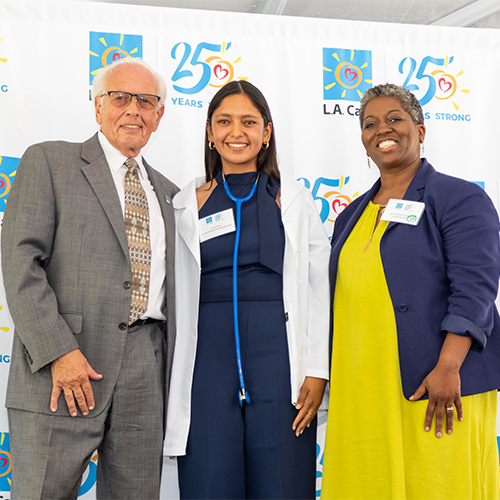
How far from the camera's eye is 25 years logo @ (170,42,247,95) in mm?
2701

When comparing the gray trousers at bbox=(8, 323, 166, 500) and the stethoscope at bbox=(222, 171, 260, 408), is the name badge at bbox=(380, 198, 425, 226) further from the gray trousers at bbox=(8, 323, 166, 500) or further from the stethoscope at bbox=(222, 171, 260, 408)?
the gray trousers at bbox=(8, 323, 166, 500)

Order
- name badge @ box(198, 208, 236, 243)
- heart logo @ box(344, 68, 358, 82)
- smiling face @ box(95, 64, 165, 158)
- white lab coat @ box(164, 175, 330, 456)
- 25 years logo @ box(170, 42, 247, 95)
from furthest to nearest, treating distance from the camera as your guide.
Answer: heart logo @ box(344, 68, 358, 82) < 25 years logo @ box(170, 42, 247, 95) < smiling face @ box(95, 64, 165, 158) < name badge @ box(198, 208, 236, 243) < white lab coat @ box(164, 175, 330, 456)

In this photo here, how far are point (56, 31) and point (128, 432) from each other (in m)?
2.08

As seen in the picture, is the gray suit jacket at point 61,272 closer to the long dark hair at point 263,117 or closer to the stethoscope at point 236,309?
the stethoscope at point 236,309

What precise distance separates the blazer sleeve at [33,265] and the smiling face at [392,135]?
1296 mm

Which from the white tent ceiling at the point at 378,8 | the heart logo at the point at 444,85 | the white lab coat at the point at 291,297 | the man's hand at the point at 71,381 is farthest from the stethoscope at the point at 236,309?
the white tent ceiling at the point at 378,8

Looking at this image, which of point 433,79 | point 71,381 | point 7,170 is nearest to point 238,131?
point 71,381

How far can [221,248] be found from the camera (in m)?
1.82

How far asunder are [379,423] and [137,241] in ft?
3.55

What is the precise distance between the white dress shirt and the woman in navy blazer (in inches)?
27.6

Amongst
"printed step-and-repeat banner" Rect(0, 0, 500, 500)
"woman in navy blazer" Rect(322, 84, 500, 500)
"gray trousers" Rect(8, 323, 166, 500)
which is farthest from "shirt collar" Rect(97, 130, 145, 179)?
"woman in navy blazer" Rect(322, 84, 500, 500)

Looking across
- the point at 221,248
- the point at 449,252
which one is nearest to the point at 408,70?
the point at 449,252

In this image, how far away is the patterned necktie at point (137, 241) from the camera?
1757mm

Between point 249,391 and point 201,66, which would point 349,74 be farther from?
point 249,391
